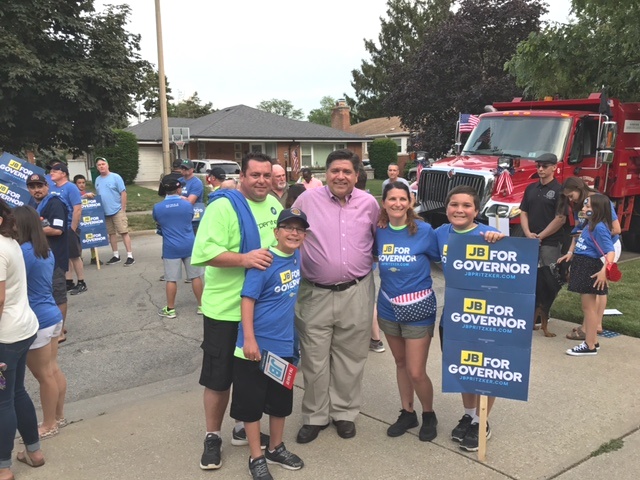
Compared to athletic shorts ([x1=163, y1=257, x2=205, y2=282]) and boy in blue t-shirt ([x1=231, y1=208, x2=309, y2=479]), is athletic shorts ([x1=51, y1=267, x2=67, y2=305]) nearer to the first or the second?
athletic shorts ([x1=163, y1=257, x2=205, y2=282])

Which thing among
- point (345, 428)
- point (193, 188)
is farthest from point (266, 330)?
point (193, 188)

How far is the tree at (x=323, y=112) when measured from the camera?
90.1 m

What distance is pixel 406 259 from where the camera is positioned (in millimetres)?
3424

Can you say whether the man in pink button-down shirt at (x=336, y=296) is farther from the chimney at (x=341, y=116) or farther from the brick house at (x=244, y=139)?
the chimney at (x=341, y=116)

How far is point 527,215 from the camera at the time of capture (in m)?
6.16

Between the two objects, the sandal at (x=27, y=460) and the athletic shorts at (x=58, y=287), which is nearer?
the sandal at (x=27, y=460)

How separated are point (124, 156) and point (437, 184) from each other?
22.9m

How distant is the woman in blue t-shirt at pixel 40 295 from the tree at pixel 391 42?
42.8m

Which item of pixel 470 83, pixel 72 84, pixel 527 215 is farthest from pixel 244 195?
pixel 470 83

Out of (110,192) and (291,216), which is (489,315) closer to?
(291,216)

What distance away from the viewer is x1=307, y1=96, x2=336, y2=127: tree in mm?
90144

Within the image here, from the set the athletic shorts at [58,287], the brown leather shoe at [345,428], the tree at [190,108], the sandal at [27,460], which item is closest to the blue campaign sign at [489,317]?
the brown leather shoe at [345,428]

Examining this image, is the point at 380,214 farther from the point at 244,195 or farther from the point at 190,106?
the point at 190,106

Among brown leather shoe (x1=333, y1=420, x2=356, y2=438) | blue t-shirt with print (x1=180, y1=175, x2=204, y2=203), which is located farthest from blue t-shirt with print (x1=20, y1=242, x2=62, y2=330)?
blue t-shirt with print (x1=180, y1=175, x2=204, y2=203)
